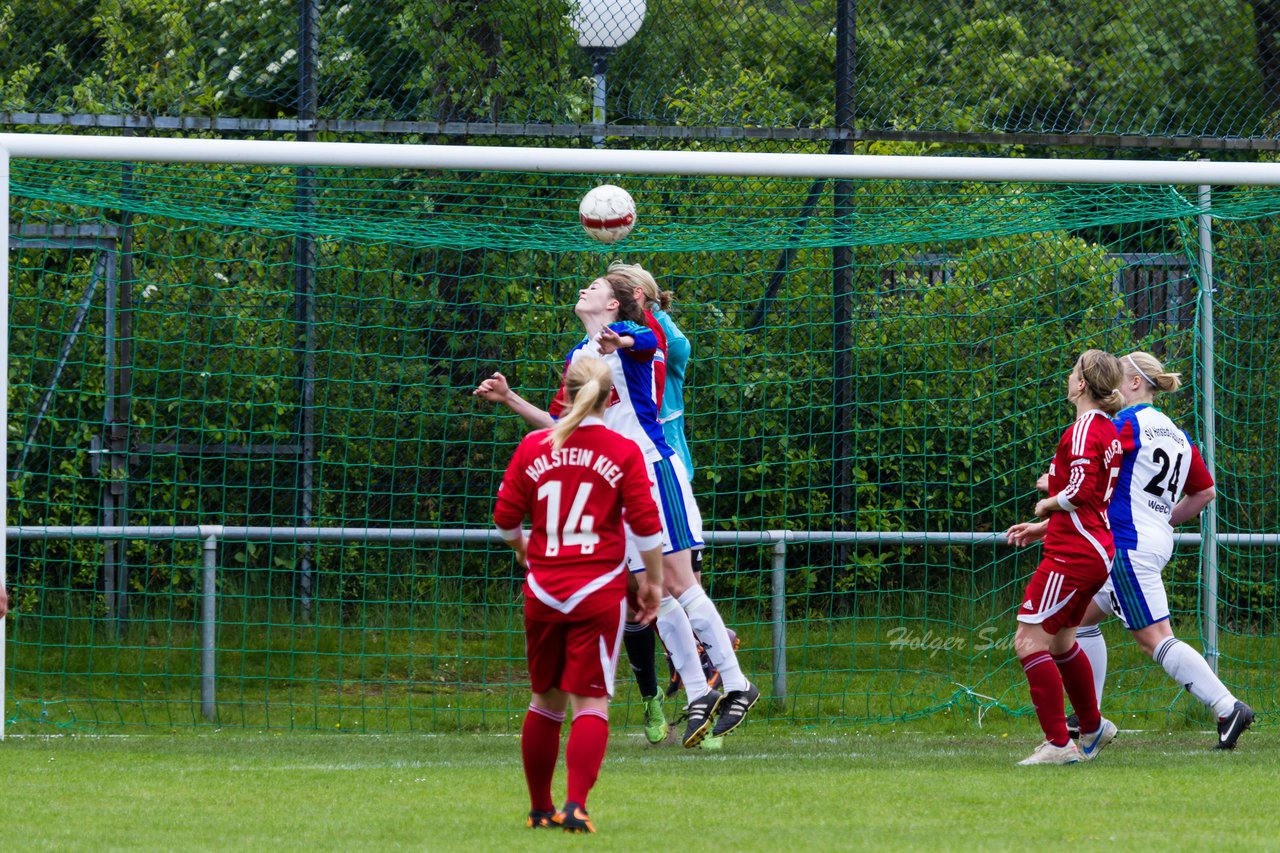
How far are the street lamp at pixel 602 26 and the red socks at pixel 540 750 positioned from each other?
5860 mm

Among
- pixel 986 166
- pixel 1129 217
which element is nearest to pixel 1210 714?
pixel 1129 217

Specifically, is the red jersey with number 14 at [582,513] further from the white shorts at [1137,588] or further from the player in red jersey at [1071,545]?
the white shorts at [1137,588]

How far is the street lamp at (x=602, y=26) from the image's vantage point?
10.1 meters

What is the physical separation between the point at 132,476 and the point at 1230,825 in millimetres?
6464

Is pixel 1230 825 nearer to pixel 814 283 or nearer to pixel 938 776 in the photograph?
pixel 938 776

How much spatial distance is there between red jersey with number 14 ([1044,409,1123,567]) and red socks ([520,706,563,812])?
2.55 m

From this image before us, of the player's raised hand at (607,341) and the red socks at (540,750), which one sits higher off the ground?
the player's raised hand at (607,341)

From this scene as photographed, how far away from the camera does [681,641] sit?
6.79 metres

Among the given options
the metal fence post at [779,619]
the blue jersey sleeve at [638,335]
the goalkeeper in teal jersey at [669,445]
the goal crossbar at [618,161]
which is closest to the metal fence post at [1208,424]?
the goal crossbar at [618,161]

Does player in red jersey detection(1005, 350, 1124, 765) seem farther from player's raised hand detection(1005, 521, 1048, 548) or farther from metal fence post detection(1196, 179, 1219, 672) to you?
metal fence post detection(1196, 179, 1219, 672)

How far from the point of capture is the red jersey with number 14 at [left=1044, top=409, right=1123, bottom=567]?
6.34 m

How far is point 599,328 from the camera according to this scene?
6.43 m

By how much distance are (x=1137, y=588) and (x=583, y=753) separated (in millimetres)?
3115

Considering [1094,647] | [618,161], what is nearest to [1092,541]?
[1094,647]
